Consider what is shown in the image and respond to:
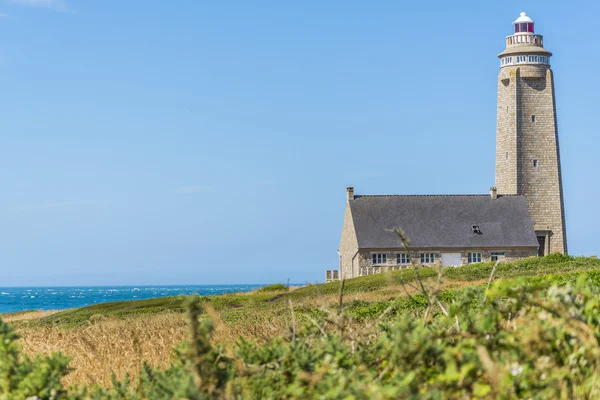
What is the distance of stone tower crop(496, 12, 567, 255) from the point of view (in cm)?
5356

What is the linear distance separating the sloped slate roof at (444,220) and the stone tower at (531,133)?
4.78 ft

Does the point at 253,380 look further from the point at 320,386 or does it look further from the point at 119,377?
the point at 119,377

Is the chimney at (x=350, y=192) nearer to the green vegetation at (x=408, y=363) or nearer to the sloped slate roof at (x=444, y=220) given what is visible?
the sloped slate roof at (x=444, y=220)

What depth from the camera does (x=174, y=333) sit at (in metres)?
11.1

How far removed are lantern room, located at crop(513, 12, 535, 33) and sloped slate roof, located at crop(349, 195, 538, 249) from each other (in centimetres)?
1090

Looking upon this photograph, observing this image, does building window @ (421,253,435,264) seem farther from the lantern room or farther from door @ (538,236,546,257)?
the lantern room

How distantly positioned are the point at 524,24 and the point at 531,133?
7233 millimetres

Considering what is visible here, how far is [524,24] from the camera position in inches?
2157

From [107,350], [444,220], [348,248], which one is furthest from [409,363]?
[348,248]

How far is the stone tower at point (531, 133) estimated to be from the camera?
53.6 metres

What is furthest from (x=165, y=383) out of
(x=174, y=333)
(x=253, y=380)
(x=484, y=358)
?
(x=174, y=333)

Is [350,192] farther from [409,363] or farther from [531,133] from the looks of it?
[409,363]

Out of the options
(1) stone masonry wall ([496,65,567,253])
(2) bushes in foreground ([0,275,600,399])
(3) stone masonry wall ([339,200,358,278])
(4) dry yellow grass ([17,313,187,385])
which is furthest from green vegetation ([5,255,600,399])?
(1) stone masonry wall ([496,65,567,253])

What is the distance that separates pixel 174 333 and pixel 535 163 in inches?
1815
